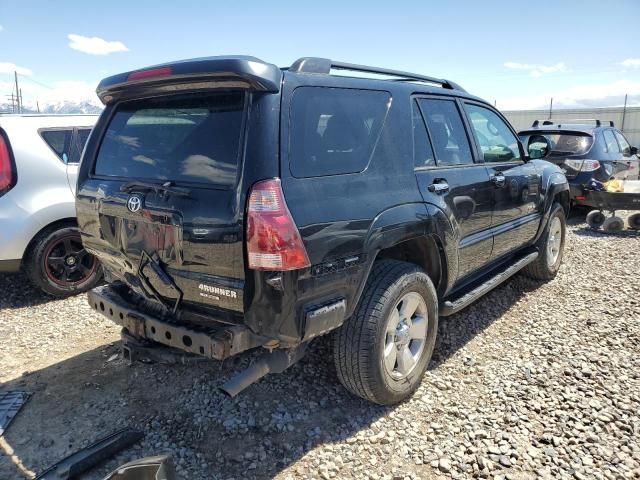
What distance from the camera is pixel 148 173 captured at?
2.73 m

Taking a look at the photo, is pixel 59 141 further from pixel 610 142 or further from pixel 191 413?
pixel 610 142

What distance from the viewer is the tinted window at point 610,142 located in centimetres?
889

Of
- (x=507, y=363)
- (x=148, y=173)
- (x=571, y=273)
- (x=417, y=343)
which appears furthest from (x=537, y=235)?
(x=148, y=173)

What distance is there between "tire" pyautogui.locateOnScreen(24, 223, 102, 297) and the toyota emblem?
2.66 metres

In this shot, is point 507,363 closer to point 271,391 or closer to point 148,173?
point 271,391

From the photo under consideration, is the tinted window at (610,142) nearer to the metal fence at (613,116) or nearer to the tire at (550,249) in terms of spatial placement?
the tire at (550,249)

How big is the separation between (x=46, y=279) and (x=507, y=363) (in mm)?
4278

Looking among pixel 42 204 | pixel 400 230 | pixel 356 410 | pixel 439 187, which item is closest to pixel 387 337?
pixel 356 410

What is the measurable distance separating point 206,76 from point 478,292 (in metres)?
2.57

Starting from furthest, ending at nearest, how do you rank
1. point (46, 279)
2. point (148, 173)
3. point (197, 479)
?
point (46, 279), point (148, 173), point (197, 479)

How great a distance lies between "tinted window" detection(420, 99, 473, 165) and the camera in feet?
11.3

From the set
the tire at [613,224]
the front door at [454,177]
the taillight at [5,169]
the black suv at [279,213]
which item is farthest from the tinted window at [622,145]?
the taillight at [5,169]

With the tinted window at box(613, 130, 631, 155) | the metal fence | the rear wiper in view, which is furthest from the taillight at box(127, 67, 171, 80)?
the metal fence

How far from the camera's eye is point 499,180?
13.2 ft
